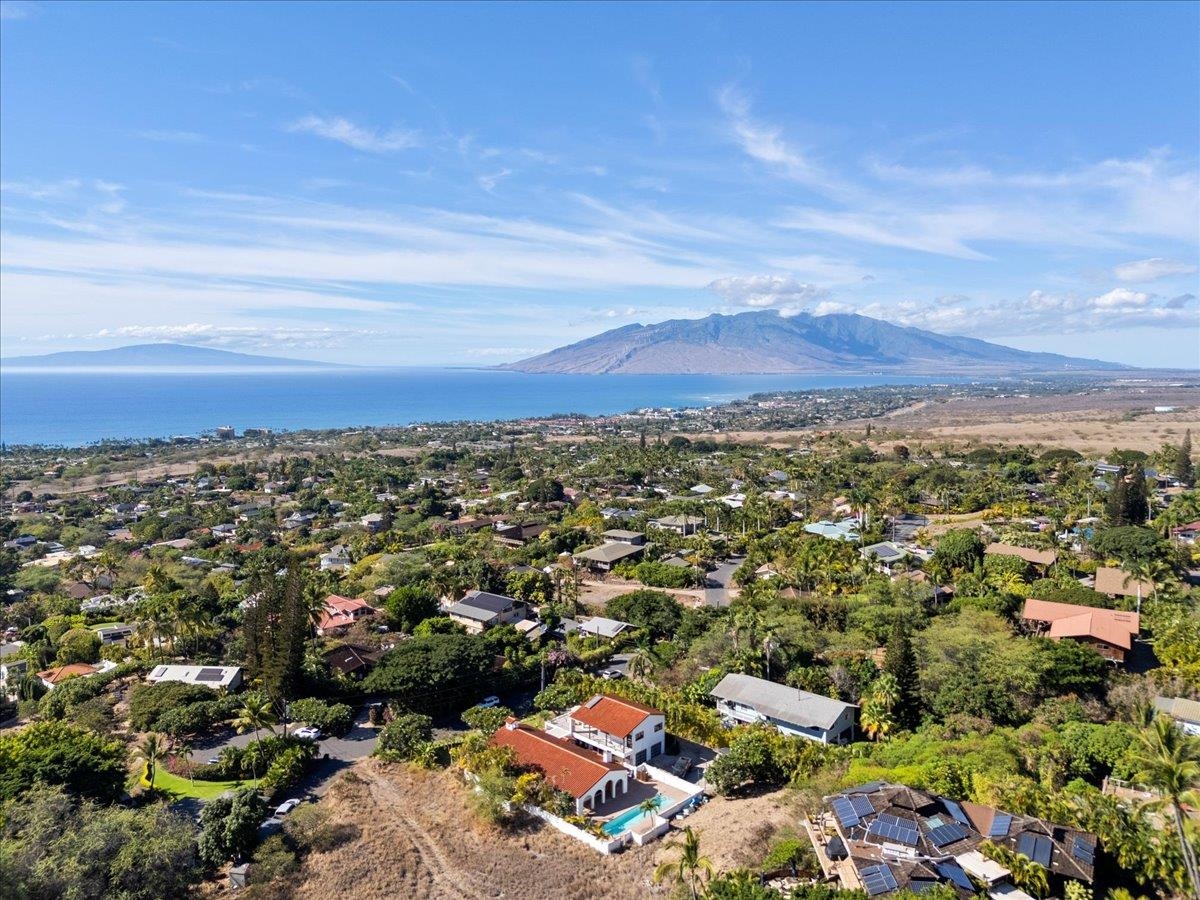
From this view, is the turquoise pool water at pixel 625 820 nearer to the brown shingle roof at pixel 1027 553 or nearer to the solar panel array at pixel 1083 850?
the solar panel array at pixel 1083 850

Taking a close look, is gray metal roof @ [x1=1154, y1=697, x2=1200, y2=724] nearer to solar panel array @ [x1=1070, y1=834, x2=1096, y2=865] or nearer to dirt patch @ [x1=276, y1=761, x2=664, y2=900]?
solar panel array @ [x1=1070, y1=834, x2=1096, y2=865]

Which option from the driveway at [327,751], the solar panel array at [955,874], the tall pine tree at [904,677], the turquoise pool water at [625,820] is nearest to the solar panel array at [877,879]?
the solar panel array at [955,874]

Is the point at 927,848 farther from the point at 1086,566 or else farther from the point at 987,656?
the point at 1086,566

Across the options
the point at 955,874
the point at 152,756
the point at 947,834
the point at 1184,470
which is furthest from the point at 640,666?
the point at 1184,470

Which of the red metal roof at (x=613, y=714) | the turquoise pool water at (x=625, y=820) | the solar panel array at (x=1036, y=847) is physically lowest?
the turquoise pool water at (x=625, y=820)

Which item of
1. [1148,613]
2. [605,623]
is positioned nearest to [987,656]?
[1148,613]

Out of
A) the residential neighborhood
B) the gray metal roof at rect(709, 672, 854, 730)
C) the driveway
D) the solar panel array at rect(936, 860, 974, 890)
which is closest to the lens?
the solar panel array at rect(936, 860, 974, 890)

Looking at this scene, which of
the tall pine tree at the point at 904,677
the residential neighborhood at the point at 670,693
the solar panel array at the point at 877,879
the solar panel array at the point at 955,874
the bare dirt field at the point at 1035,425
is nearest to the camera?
the solar panel array at the point at 877,879

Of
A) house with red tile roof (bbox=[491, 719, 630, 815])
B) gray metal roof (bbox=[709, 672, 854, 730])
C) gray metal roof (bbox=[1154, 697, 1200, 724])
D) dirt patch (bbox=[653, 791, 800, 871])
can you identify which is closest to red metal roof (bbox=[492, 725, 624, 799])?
house with red tile roof (bbox=[491, 719, 630, 815])
